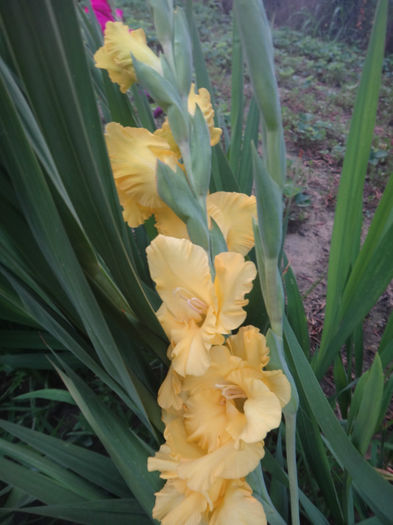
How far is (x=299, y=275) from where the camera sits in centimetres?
150

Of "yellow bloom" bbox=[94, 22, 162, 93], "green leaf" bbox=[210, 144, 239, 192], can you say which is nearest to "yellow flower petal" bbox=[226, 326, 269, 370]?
"yellow bloom" bbox=[94, 22, 162, 93]

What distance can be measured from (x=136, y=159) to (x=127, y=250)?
0.16m

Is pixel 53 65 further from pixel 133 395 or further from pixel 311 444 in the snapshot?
pixel 311 444

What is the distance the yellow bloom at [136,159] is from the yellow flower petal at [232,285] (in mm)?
126

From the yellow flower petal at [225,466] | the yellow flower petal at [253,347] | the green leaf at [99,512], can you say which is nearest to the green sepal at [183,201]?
the yellow flower petal at [253,347]

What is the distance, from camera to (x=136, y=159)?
480mm

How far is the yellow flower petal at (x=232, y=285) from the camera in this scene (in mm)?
406

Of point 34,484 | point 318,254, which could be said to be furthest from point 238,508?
point 318,254

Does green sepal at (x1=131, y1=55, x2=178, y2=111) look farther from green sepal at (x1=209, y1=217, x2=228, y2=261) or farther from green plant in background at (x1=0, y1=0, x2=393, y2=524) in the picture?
green sepal at (x1=209, y1=217, x2=228, y2=261)

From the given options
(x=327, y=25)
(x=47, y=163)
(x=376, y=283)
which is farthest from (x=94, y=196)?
(x=327, y=25)

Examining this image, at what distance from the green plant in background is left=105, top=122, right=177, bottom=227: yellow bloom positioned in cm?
2

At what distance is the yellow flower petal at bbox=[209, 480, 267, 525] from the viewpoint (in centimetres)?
43

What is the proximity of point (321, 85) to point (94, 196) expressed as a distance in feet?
9.61

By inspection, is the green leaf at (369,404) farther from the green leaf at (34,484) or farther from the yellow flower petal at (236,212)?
the green leaf at (34,484)
